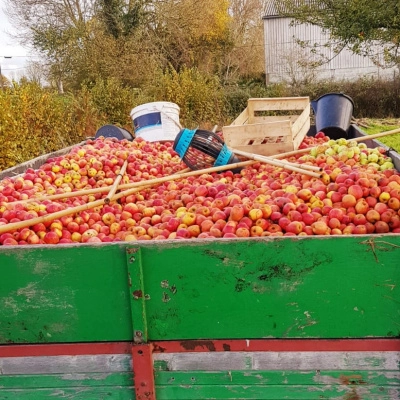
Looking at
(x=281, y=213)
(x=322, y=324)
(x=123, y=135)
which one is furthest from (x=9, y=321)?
(x=123, y=135)

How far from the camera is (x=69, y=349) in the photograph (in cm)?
189

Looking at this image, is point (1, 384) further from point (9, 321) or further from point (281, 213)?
point (281, 213)

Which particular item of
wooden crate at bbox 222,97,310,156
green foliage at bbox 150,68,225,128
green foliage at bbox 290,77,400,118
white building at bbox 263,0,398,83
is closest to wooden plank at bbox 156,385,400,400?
wooden crate at bbox 222,97,310,156

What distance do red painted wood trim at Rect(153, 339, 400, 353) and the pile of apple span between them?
68cm

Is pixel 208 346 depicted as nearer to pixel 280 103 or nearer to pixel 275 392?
pixel 275 392

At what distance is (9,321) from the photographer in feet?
6.20

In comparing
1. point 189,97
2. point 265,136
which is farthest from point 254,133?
point 189,97

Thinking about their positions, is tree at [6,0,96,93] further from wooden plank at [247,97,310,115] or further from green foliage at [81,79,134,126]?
wooden plank at [247,97,310,115]

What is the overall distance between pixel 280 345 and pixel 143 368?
57 cm

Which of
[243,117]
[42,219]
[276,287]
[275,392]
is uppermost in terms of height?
[243,117]

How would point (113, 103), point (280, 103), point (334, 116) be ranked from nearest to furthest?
1. point (334, 116)
2. point (280, 103)
3. point (113, 103)

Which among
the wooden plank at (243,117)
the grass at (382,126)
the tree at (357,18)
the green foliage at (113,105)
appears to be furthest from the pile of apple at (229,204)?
the tree at (357,18)

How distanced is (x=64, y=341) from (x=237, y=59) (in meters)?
27.3

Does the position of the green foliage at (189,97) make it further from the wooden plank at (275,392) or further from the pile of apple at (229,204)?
the wooden plank at (275,392)
